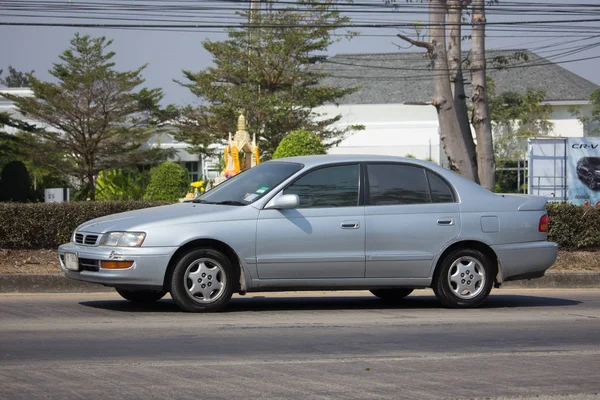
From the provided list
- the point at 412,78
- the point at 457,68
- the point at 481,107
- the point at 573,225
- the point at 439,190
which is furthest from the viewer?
the point at 412,78

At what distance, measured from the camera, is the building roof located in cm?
5209

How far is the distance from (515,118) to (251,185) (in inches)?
1628

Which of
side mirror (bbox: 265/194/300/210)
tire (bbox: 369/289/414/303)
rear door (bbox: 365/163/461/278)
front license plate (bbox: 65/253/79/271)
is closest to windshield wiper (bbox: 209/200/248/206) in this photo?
side mirror (bbox: 265/194/300/210)

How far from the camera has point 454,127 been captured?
2072 cm

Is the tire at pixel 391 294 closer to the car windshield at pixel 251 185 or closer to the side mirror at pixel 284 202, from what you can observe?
the car windshield at pixel 251 185

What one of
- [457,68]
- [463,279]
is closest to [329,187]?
→ [463,279]

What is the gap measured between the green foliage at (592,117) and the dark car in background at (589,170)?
21.7 m

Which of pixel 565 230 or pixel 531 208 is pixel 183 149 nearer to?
pixel 565 230

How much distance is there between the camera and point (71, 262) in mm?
9266

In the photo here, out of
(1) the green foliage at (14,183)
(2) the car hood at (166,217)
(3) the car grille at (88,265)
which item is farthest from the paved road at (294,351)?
(1) the green foliage at (14,183)

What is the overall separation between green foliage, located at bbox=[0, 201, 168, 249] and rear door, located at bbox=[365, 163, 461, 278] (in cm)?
538

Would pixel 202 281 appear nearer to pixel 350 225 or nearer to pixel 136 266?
pixel 136 266

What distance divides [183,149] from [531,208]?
138 feet

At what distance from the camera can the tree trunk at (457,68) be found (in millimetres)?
20812
